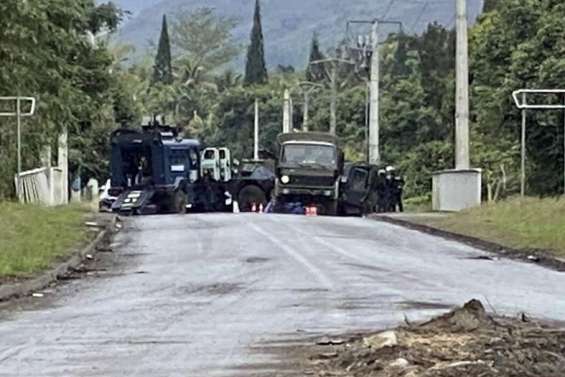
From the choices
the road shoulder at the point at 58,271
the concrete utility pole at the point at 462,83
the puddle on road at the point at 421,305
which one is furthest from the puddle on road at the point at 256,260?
the concrete utility pole at the point at 462,83

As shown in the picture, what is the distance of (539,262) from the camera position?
987 inches

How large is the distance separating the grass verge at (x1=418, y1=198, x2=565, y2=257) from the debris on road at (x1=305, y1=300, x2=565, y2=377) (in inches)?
507

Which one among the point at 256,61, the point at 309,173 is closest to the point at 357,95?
the point at 256,61

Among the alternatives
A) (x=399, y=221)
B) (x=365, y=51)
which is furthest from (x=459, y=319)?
(x=365, y=51)

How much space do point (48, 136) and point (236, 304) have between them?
2598 centimetres

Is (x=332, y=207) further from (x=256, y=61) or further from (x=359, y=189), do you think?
(x=256, y=61)

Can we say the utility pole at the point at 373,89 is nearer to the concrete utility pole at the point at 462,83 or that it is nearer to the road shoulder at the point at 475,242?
the concrete utility pole at the point at 462,83

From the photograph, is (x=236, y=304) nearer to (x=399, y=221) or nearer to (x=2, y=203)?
(x=2, y=203)

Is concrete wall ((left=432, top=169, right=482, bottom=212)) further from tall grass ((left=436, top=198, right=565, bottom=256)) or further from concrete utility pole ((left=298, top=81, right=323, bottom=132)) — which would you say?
concrete utility pole ((left=298, top=81, right=323, bottom=132))

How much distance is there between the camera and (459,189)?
42.1 meters

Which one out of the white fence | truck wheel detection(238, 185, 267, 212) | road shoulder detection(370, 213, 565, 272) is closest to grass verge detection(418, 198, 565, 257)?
road shoulder detection(370, 213, 565, 272)

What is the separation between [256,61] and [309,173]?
90.9m

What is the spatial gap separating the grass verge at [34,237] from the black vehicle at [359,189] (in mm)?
17794

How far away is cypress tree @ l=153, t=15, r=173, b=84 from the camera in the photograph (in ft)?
458
